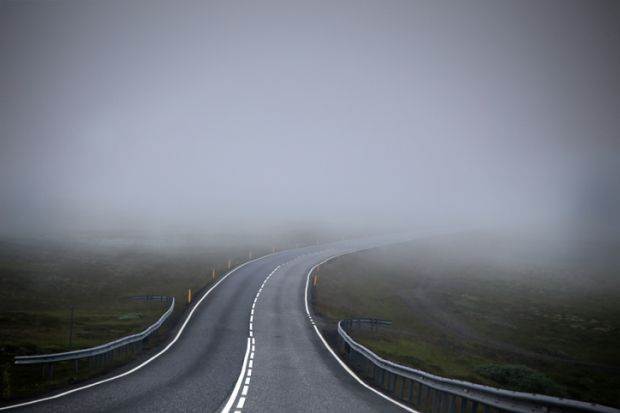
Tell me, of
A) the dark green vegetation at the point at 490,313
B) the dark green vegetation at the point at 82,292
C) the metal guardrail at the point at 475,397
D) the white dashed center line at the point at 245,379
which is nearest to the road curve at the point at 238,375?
the white dashed center line at the point at 245,379

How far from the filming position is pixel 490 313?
48750 mm

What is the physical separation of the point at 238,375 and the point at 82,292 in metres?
33.1

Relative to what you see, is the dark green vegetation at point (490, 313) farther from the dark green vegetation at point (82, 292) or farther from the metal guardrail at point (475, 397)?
the dark green vegetation at point (82, 292)

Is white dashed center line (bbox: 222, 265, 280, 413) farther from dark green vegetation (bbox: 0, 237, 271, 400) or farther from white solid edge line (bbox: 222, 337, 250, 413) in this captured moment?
dark green vegetation (bbox: 0, 237, 271, 400)

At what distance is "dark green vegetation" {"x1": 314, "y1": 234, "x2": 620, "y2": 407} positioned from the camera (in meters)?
28.4

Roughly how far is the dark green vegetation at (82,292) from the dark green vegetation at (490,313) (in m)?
15.5

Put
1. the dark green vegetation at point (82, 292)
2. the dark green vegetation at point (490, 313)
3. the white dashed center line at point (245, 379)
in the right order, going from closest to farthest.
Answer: the white dashed center line at point (245, 379)
the dark green vegetation at point (82, 292)
the dark green vegetation at point (490, 313)

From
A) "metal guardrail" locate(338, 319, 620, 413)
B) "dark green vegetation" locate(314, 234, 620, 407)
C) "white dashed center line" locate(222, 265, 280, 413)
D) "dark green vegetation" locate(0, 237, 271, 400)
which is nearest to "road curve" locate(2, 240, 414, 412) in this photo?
"white dashed center line" locate(222, 265, 280, 413)

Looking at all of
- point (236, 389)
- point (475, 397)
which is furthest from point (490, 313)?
point (236, 389)

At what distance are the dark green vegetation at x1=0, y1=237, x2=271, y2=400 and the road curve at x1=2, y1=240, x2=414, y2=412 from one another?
7.06 ft

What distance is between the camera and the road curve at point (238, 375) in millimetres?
12547

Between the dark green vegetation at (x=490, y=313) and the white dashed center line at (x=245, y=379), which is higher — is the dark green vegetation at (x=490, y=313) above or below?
below

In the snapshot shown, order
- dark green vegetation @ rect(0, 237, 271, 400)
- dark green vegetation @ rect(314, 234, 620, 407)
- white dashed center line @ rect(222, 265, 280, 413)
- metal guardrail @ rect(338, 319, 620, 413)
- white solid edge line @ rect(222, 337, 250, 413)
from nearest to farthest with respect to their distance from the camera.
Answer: metal guardrail @ rect(338, 319, 620, 413), white solid edge line @ rect(222, 337, 250, 413), white dashed center line @ rect(222, 265, 280, 413), dark green vegetation @ rect(0, 237, 271, 400), dark green vegetation @ rect(314, 234, 620, 407)

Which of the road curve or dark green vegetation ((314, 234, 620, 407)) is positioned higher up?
the road curve
